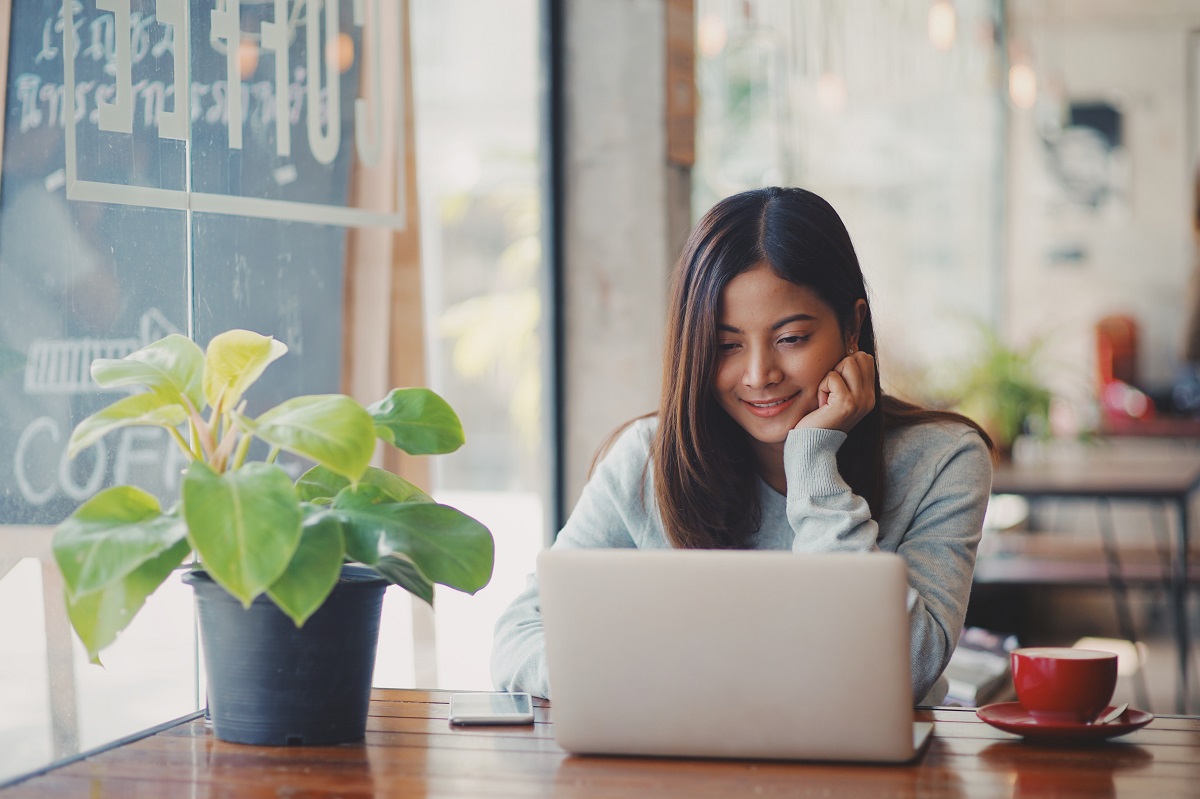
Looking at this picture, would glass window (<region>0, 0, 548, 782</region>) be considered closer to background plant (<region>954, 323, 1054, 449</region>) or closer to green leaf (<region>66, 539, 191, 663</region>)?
green leaf (<region>66, 539, 191, 663</region>)

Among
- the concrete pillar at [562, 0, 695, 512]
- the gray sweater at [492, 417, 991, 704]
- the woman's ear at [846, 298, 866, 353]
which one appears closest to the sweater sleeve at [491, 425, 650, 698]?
the gray sweater at [492, 417, 991, 704]

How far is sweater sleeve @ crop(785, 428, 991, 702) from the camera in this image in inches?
63.1

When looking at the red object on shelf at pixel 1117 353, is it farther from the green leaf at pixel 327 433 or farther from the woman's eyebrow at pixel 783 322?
the green leaf at pixel 327 433

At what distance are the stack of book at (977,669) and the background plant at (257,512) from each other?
1.33 metres

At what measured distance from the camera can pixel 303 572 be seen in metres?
1.23

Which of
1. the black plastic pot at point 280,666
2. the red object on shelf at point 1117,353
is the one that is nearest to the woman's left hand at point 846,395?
the black plastic pot at point 280,666

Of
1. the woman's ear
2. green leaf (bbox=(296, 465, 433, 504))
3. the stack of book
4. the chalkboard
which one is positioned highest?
the chalkboard

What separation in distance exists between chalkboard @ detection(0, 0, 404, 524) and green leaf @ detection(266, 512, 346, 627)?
479 millimetres

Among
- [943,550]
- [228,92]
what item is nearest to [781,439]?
[943,550]

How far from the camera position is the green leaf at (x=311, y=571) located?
1.21 meters

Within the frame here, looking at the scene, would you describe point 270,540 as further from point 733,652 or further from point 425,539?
point 733,652

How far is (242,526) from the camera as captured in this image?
3.88 feet

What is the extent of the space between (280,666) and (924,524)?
2.85ft

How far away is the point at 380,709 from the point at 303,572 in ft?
1.22
